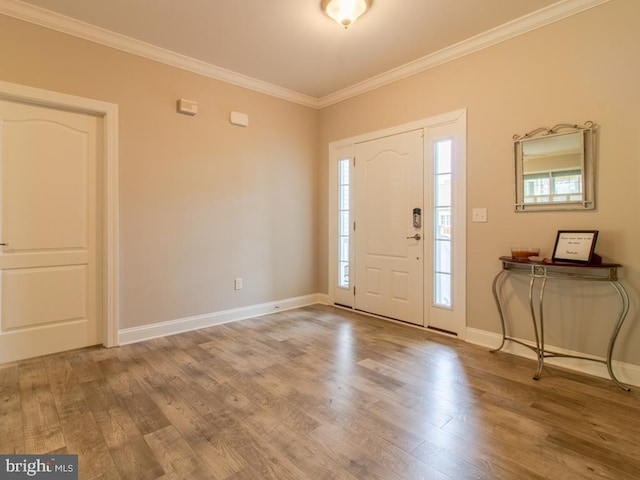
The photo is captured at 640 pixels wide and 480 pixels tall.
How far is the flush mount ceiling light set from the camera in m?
2.51

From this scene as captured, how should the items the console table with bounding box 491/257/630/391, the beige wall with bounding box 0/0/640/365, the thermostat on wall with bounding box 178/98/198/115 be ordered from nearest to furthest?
the console table with bounding box 491/257/630/391 → the beige wall with bounding box 0/0/640/365 → the thermostat on wall with bounding box 178/98/198/115

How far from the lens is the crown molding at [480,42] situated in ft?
8.48

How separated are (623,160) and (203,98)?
376cm

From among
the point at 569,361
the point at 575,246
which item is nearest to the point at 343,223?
the point at 575,246

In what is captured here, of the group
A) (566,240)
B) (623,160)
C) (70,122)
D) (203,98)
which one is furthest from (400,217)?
(70,122)

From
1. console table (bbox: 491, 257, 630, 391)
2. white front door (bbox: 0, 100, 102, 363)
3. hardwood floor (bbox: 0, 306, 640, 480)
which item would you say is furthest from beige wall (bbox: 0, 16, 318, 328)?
console table (bbox: 491, 257, 630, 391)

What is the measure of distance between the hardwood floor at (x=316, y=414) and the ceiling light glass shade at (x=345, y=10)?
274cm

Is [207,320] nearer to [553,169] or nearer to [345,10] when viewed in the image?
[345,10]

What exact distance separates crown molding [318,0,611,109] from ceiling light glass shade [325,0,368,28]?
1128 millimetres

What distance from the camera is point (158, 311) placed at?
3.36 m

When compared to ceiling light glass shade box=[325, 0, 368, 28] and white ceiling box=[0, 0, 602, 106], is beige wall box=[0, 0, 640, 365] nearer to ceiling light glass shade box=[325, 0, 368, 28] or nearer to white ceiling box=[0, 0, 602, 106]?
white ceiling box=[0, 0, 602, 106]

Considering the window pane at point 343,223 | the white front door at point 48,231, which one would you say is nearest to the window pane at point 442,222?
the window pane at point 343,223

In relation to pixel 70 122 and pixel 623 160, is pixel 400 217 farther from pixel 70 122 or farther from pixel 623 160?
pixel 70 122

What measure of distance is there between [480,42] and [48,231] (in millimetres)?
4179
